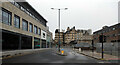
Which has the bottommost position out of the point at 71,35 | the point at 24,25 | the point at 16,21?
the point at 71,35

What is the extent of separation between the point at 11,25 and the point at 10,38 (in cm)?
769

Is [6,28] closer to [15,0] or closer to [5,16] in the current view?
[5,16]

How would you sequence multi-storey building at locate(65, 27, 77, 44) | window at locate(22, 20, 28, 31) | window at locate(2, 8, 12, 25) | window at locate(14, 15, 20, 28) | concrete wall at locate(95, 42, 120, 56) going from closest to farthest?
concrete wall at locate(95, 42, 120, 56)
window at locate(2, 8, 12, 25)
window at locate(14, 15, 20, 28)
window at locate(22, 20, 28, 31)
multi-storey building at locate(65, 27, 77, 44)

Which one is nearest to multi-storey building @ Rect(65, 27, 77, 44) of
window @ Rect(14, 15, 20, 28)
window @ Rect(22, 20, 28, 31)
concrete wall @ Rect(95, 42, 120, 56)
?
window @ Rect(22, 20, 28, 31)

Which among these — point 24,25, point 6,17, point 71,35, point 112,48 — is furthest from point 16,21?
point 71,35

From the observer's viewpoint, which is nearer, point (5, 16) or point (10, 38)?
point (5, 16)

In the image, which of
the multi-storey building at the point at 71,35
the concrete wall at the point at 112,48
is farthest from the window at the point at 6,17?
the multi-storey building at the point at 71,35

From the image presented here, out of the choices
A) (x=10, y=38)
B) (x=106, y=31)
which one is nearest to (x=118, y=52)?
(x=10, y=38)

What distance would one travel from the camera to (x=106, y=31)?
65.4 m

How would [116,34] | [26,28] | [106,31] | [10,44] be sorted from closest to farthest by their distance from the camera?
[10,44] < [26,28] < [116,34] < [106,31]

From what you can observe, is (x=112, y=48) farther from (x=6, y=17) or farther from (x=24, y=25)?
(x=24, y=25)

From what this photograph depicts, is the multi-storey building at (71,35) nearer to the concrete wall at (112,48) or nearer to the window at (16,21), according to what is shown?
the window at (16,21)

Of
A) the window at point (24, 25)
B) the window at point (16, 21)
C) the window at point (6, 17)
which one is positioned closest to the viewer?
the window at point (6, 17)

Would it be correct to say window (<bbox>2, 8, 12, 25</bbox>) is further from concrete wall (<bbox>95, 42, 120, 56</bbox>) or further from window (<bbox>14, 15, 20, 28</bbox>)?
concrete wall (<bbox>95, 42, 120, 56</bbox>)
